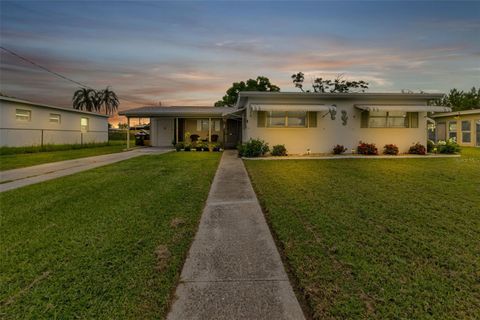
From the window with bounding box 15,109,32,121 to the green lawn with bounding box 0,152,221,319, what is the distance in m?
13.2

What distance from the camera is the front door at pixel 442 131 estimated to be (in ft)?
72.1

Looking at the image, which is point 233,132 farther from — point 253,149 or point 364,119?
point 364,119

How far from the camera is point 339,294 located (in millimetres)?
1996

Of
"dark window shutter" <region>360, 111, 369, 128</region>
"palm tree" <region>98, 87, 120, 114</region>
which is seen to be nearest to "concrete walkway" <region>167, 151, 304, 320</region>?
"dark window shutter" <region>360, 111, 369, 128</region>

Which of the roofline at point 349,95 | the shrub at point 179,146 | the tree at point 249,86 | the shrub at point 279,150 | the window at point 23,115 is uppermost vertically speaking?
the tree at point 249,86

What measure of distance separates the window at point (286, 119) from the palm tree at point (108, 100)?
44996 mm

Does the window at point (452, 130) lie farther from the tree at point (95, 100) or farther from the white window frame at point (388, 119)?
the tree at point (95, 100)

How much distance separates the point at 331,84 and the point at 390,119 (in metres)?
25.3

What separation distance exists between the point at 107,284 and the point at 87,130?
76.8 feet

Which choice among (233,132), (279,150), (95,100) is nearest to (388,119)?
(279,150)

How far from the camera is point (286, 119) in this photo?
44.1 feet

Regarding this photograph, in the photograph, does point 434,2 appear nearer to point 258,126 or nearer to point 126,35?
point 258,126

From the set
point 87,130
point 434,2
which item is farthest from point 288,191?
point 87,130

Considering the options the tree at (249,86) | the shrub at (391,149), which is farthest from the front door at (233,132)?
the tree at (249,86)
